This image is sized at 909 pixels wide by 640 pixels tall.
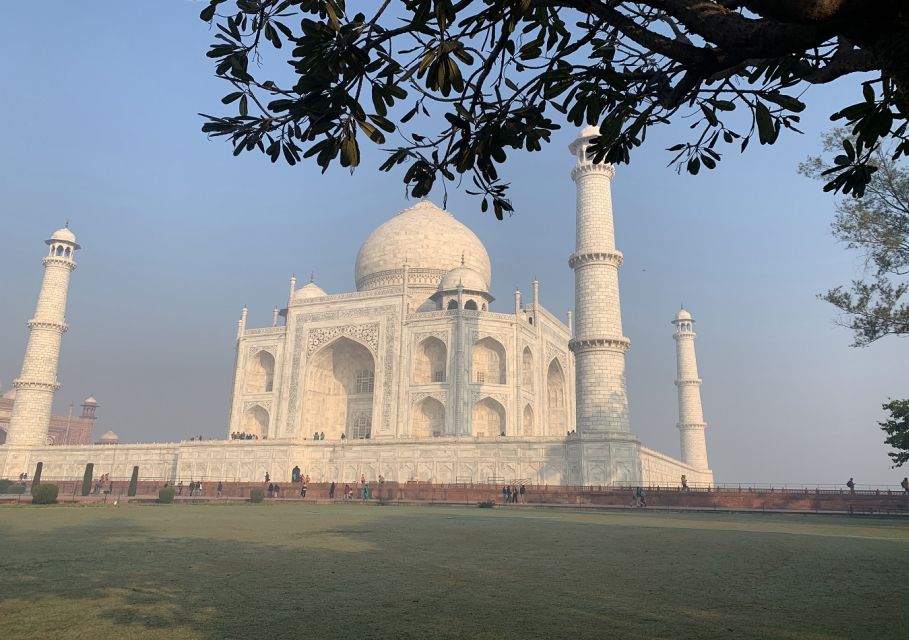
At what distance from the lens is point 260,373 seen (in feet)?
125

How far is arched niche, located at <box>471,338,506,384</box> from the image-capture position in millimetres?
33625

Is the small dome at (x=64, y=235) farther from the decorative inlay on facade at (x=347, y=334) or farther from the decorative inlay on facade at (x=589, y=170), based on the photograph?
the decorative inlay on facade at (x=589, y=170)

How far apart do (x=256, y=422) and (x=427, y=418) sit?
425 inches

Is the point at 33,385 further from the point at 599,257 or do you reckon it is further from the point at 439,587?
the point at 439,587

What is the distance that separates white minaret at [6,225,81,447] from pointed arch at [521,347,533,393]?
26.2 metres

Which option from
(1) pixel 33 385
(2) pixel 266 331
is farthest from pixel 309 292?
(1) pixel 33 385

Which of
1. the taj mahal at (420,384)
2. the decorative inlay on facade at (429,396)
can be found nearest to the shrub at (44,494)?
the taj mahal at (420,384)

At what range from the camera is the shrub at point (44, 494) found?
17219 mm

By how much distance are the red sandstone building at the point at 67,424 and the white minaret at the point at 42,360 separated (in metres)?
18.2

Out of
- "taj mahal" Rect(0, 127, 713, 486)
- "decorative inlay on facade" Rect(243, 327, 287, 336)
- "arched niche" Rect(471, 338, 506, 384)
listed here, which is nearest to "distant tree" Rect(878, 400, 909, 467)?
"taj mahal" Rect(0, 127, 713, 486)

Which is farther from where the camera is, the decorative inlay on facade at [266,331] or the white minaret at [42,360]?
the decorative inlay on facade at [266,331]

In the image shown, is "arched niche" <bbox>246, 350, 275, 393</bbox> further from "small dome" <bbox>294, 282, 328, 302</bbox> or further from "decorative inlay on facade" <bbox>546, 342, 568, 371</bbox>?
"decorative inlay on facade" <bbox>546, 342, 568, 371</bbox>

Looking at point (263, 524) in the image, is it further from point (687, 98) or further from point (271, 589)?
point (687, 98)

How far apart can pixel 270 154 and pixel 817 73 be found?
319cm
